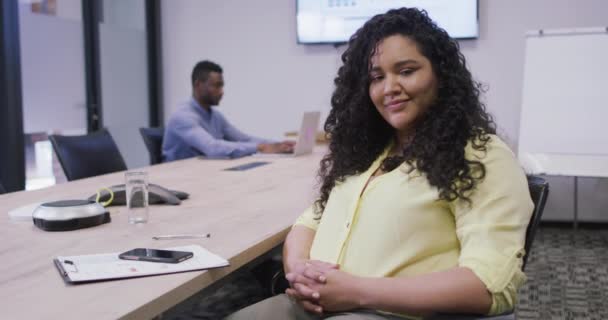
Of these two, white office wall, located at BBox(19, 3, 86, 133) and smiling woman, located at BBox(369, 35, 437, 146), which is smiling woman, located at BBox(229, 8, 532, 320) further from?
white office wall, located at BBox(19, 3, 86, 133)

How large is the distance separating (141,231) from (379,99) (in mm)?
672

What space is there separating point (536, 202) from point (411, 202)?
296mm

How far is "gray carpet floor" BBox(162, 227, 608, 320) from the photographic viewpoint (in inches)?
113

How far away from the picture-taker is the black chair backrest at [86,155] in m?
2.84

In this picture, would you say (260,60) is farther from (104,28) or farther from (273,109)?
(104,28)

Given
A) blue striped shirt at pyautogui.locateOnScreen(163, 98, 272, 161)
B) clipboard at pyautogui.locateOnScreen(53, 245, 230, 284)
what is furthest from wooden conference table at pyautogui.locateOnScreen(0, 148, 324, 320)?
blue striped shirt at pyautogui.locateOnScreen(163, 98, 272, 161)

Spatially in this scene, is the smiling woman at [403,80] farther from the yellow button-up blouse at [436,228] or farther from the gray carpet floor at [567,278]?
the gray carpet floor at [567,278]

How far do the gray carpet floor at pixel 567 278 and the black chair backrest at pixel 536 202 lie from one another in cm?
158

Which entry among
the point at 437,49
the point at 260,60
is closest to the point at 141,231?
the point at 437,49

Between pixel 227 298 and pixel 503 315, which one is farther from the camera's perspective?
pixel 227 298

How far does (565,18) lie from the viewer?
464 centimetres

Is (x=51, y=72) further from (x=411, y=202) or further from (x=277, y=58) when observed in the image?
(x=411, y=202)

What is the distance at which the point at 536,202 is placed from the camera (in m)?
1.36

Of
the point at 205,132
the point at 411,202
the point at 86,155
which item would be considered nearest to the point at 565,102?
the point at 205,132
